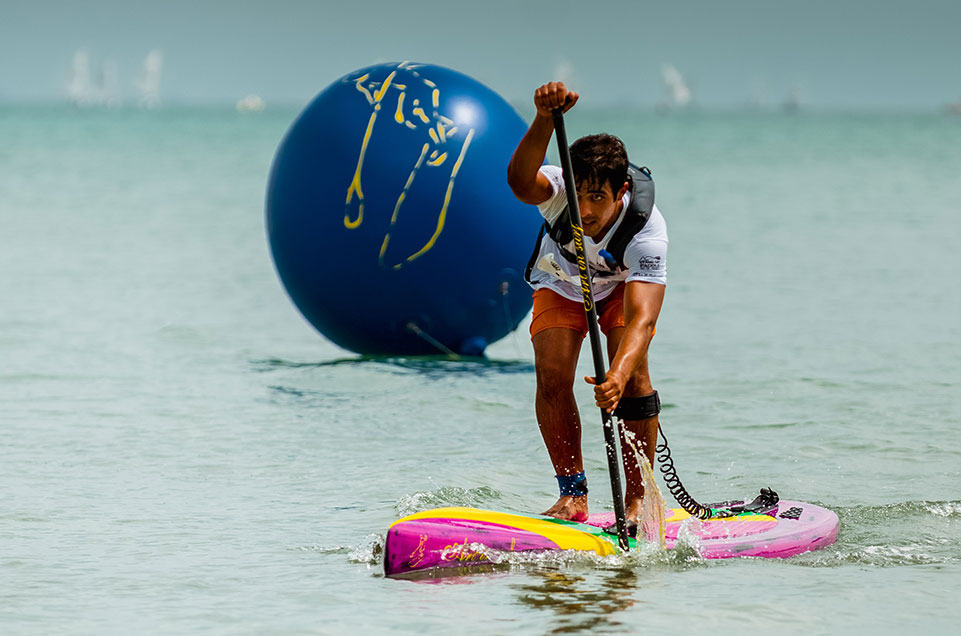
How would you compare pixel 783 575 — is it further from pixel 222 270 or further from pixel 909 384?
pixel 222 270

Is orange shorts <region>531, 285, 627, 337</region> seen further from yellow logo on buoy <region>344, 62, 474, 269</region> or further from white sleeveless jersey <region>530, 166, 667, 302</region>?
yellow logo on buoy <region>344, 62, 474, 269</region>

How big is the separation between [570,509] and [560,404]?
17.0 inches

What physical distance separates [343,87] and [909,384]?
4166 mm

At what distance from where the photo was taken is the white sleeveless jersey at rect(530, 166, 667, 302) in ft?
17.9

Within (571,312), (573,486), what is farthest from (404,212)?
(573,486)

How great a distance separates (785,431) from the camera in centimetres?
822

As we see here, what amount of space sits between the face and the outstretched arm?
0.13m

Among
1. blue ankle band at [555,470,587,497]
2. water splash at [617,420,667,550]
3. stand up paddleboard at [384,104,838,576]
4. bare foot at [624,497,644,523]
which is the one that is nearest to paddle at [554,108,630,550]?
stand up paddleboard at [384,104,838,576]

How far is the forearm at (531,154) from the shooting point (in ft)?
16.8

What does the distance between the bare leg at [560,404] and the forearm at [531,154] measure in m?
0.71

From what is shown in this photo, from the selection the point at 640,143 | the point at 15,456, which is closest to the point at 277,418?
the point at 15,456

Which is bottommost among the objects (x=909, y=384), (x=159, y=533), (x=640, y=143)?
(x=159, y=533)

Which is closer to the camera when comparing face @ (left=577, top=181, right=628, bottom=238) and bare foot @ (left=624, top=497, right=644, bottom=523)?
face @ (left=577, top=181, right=628, bottom=238)

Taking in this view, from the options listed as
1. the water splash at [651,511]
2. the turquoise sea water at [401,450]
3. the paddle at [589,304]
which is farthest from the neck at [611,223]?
the turquoise sea water at [401,450]
